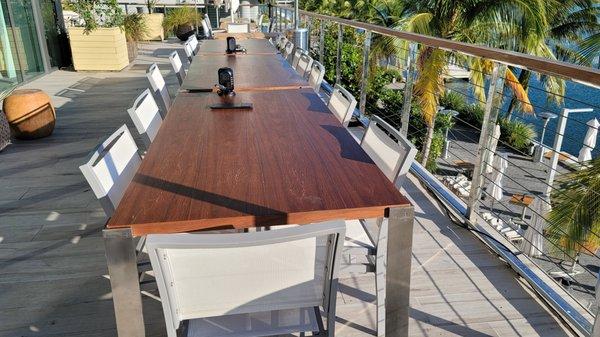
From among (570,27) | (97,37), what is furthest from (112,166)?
(570,27)

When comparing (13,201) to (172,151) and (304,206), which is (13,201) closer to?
(172,151)

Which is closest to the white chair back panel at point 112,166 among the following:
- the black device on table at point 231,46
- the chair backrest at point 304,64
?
the chair backrest at point 304,64

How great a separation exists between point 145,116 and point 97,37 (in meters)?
6.72

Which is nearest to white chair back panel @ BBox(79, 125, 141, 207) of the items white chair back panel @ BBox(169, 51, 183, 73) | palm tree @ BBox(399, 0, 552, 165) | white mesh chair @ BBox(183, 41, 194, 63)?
white chair back panel @ BBox(169, 51, 183, 73)

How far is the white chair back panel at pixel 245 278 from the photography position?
1.16 meters

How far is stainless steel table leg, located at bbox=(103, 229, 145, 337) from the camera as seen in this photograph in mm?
1254

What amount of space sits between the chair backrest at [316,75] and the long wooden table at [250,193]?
4.56ft

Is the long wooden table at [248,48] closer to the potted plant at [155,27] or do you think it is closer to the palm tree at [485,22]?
the palm tree at [485,22]

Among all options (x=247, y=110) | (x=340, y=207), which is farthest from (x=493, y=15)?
(x=340, y=207)

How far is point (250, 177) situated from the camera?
1.58 meters

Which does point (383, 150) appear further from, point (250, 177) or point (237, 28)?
point (237, 28)

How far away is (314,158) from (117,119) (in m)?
4.21

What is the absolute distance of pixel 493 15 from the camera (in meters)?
13.0

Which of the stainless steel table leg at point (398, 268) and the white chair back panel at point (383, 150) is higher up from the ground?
the white chair back panel at point (383, 150)
